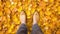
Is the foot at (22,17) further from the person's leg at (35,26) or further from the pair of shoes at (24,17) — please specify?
the person's leg at (35,26)

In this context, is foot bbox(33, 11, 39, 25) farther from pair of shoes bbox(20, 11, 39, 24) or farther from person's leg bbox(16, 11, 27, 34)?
person's leg bbox(16, 11, 27, 34)

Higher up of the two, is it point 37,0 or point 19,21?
point 37,0

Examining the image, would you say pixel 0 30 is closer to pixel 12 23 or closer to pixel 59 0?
pixel 12 23

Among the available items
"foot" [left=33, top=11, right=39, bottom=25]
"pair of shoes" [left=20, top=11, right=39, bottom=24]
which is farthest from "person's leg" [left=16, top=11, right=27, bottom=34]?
"foot" [left=33, top=11, right=39, bottom=25]

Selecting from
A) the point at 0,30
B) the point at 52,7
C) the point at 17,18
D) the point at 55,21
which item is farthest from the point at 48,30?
the point at 0,30

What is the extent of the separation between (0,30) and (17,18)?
0.23 metres

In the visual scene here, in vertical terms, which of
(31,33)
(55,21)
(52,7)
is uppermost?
(52,7)

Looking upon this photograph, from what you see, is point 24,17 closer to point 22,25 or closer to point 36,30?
point 22,25

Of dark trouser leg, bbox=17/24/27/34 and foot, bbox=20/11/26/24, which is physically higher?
foot, bbox=20/11/26/24

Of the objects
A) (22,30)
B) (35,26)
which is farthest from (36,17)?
(22,30)

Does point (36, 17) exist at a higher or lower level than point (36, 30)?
higher

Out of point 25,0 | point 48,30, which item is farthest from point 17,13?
point 48,30

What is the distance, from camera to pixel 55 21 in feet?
5.65

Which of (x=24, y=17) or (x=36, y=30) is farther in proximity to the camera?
(x=24, y=17)
